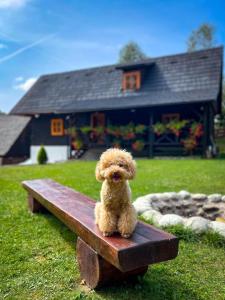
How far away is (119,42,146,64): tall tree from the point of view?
3359 cm

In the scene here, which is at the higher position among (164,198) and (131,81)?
(131,81)

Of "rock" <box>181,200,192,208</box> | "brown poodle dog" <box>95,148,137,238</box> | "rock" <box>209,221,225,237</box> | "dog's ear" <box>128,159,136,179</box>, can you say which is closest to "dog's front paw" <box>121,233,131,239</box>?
"brown poodle dog" <box>95,148,137,238</box>

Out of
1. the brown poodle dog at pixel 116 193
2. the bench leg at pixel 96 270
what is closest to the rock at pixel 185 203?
the bench leg at pixel 96 270

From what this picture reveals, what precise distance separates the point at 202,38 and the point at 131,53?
8035 mm

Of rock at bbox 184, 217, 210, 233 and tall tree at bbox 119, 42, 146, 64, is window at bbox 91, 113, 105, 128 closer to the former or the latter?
rock at bbox 184, 217, 210, 233

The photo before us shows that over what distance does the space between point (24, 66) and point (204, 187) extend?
14.7m

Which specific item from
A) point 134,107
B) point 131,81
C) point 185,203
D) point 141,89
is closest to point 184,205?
point 185,203

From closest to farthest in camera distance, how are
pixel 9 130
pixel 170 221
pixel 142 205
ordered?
pixel 170 221 < pixel 142 205 < pixel 9 130

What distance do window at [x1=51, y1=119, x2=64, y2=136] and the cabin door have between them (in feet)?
7.43

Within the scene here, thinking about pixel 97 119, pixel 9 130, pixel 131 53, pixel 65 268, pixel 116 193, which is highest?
pixel 131 53

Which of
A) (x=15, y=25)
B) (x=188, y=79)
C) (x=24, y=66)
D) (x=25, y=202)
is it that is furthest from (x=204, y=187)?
(x=24, y=66)

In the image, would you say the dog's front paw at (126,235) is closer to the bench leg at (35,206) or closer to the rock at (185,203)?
the bench leg at (35,206)

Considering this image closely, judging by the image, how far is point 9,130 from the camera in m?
21.7

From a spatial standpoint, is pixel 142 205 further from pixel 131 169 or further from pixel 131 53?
pixel 131 53
